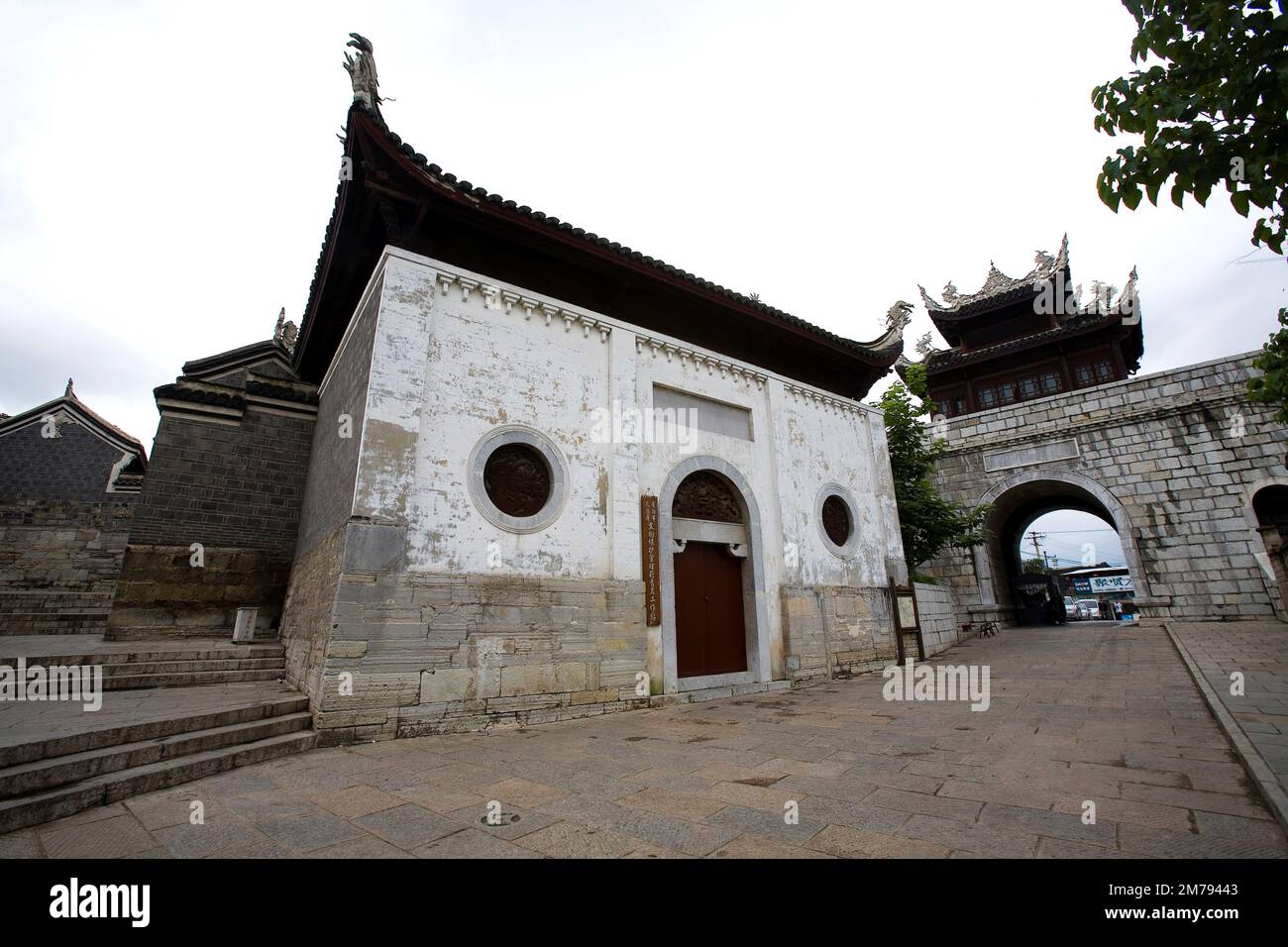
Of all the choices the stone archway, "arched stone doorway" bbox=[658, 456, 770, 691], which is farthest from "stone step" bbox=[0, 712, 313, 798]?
the stone archway

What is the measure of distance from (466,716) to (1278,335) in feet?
30.0

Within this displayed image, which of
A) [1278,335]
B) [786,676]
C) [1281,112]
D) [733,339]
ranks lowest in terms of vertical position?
[786,676]

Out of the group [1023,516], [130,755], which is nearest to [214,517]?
[130,755]

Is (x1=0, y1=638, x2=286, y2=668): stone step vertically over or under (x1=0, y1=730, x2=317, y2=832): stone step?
over

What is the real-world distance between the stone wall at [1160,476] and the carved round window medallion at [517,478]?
47.0 ft

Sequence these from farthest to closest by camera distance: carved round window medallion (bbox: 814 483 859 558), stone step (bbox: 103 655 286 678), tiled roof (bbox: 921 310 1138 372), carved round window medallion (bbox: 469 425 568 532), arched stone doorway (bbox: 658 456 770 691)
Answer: tiled roof (bbox: 921 310 1138 372), carved round window medallion (bbox: 814 483 859 558), arched stone doorway (bbox: 658 456 770 691), carved round window medallion (bbox: 469 425 568 532), stone step (bbox: 103 655 286 678)

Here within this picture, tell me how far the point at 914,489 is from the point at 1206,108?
11.2 m

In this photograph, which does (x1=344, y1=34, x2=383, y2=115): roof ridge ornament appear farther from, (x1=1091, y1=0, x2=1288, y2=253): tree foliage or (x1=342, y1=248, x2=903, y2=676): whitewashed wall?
(x1=1091, y1=0, x2=1288, y2=253): tree foliage

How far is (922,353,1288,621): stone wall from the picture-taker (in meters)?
13.2

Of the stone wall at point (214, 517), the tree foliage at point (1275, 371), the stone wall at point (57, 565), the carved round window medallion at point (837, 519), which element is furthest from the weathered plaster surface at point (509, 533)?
the stone wall at point (57, 565)

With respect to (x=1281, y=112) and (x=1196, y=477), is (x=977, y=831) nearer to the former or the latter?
(x=1281, y=112)

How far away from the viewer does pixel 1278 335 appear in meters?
5.54
